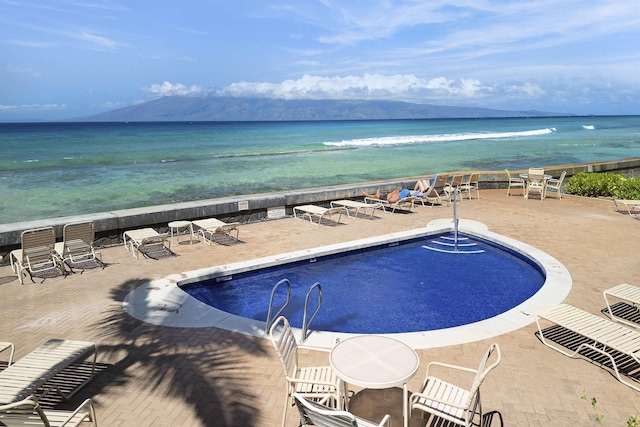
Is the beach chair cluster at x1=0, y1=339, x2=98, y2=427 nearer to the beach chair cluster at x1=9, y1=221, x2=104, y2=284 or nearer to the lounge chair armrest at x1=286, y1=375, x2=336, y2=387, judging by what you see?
the lounge chair armrest at x1=286, y1=375, x2=336, y2=387

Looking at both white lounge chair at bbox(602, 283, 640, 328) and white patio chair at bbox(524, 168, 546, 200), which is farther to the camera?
white patio chair at bbox(524, 168, 546, 200)

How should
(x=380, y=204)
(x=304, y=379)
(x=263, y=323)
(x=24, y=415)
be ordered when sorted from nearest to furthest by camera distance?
(x=24, y=415) < (x=304, y=379) < (x=263, y=323) < (x=380, y=204)

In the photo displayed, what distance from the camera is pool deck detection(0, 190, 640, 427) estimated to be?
161 inches

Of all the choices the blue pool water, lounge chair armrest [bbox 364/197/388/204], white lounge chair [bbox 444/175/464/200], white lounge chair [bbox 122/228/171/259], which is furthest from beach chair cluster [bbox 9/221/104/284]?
white lounge chair [bbox 444/175/464/200]

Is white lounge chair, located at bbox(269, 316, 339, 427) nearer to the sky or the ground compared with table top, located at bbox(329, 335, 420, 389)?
nearer to the ground

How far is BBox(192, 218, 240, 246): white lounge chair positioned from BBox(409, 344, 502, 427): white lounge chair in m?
6.72

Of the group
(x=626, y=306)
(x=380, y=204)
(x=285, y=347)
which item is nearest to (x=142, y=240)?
(x=285, y=347)

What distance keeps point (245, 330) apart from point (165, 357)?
1043mm

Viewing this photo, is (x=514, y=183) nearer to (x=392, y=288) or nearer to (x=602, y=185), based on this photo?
(x=602, y=185)

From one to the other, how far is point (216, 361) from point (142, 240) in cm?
472

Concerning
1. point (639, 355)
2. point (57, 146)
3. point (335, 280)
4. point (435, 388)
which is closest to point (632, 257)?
point (639, 355)

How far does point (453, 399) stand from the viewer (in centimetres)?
374

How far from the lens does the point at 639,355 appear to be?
→ 15.1 ft

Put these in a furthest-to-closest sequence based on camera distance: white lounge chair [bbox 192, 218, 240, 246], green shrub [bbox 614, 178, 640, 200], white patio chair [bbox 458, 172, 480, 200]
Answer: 1. white patio chair [bbox 458, 172, 480, 200]
2. green shrub [bbox 614, 178, 640, 200]
3. white lounge chair [bbox 192, 218, 240, 246]
